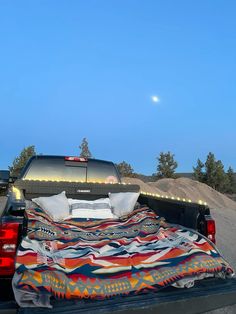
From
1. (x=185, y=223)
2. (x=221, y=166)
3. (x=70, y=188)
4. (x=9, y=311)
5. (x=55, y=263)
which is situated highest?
(x=221, y=166)

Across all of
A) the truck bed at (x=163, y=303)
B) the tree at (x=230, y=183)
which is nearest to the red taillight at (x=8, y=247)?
the truck bed at (x=163, y=303)

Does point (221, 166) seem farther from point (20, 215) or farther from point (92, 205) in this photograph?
point (20, 215)

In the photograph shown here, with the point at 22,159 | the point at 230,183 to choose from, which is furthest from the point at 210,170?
the point at 22,159

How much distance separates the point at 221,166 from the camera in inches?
1508

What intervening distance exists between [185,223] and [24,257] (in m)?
1.83

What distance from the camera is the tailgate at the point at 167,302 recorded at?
7.80 ft

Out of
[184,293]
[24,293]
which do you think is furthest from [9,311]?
[184,293]

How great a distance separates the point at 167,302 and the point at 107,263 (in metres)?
0.57

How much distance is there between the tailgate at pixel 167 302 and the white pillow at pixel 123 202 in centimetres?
247

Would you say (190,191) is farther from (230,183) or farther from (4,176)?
(230,183)

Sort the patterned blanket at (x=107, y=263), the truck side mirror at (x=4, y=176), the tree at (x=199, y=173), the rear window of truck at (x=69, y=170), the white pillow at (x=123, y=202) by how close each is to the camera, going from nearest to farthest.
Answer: the patterned blanket at (x=107, y=263), the white pillow at (x=123, y=202), the truck side mirror at (x=4, y=176), the rear window of truck at (x=69, y=170), the tree at (x=199, y=173)

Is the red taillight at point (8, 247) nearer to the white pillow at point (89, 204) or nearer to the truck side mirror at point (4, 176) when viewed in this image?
the white pillow at point (89, 204)

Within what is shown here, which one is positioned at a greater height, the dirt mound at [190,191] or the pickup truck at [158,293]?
the dirt mound at [190,191]

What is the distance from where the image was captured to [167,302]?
2547 mm
